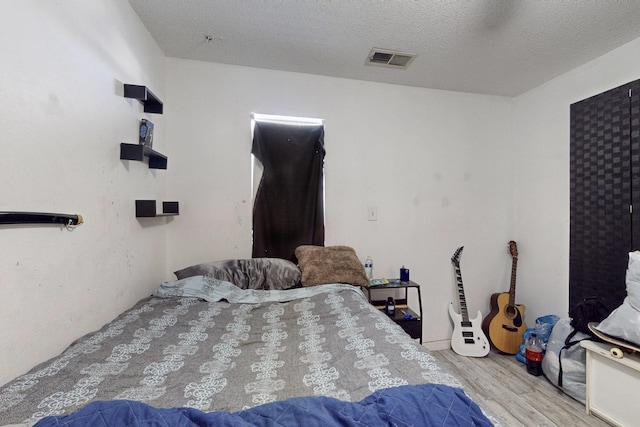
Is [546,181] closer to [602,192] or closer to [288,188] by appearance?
[602,192]

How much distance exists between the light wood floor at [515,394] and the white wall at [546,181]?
67cm

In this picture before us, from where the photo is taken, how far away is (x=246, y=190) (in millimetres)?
2389

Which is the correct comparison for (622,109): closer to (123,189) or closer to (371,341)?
(371,341)

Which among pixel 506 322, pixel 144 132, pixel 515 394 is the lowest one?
pixel 515 394

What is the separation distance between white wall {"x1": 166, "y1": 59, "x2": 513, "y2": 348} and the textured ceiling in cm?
23

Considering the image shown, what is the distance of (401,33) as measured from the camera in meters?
1.91

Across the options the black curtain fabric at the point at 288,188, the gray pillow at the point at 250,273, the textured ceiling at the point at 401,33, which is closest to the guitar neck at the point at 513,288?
the textured ceiling at the point at 401,33

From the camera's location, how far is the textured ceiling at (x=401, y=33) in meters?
1.66

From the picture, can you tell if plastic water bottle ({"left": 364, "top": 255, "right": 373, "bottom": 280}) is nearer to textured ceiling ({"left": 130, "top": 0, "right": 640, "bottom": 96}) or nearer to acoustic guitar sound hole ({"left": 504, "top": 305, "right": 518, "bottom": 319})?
acoustic guitar sound hole ({"left": 504, "top": 305, "right": 518, "bottom": 319})

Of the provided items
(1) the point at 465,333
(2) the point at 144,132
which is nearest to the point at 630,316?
(1) the point at 465,333

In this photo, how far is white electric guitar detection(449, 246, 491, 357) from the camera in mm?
2564

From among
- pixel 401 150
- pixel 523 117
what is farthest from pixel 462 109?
pixel 401 150

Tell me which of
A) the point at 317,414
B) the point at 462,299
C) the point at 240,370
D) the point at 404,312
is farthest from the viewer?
the point at 462,299

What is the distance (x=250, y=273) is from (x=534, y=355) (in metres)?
2.35
